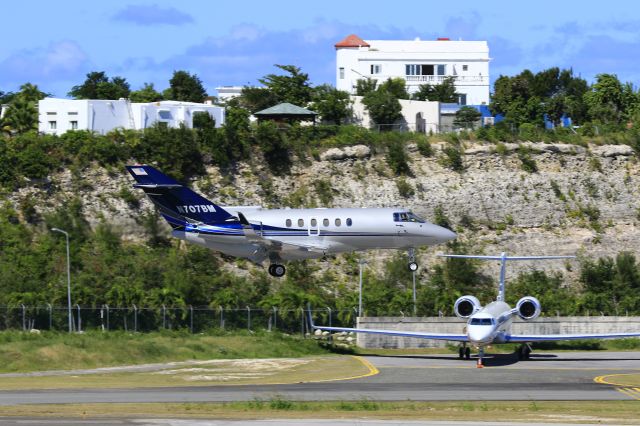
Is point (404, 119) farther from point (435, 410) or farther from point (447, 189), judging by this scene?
point (435, 410)

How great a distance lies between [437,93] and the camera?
114m

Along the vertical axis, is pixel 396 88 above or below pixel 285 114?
above

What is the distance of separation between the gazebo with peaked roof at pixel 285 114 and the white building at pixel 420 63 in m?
34.1

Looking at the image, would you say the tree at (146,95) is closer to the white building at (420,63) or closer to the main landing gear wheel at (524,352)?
the white building at (420,63)

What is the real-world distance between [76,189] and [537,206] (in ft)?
101

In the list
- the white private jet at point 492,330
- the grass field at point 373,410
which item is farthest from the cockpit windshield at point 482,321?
→ the grass field at point 373,410

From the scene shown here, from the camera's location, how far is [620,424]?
30953mm

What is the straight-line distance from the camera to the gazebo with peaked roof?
89.2 meters

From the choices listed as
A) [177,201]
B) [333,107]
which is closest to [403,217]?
[177,201]

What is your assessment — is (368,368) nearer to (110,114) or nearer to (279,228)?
(279,228)

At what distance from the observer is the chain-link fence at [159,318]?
60.7 m

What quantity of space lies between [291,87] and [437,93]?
17740 mm

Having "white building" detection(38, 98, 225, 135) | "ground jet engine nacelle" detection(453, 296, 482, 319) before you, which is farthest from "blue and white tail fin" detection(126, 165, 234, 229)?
"white building" detection(38, 98, 225, 135)

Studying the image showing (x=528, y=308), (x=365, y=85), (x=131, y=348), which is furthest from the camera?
(x=365, y=85)
